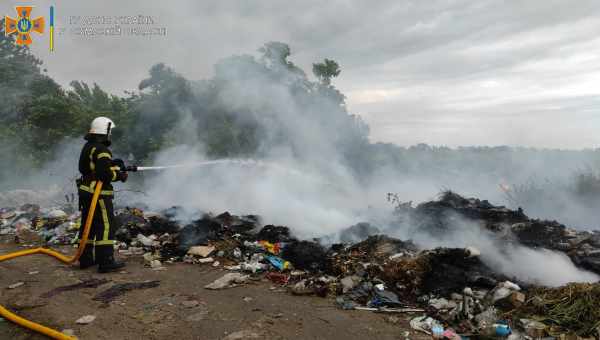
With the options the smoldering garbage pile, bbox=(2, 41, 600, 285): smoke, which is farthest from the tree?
the smoldering garbage pile

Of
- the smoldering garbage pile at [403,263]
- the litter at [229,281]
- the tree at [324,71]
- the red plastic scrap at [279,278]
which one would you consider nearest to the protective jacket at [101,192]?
the smoldering garbage pile at [403,263]

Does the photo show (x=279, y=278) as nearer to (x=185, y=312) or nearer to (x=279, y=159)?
(x=185, y=312)

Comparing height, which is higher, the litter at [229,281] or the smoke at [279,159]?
the smoke at [279,159]

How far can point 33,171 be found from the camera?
47.1 feet

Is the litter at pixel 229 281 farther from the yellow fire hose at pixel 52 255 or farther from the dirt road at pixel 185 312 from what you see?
the yellow fire hose at pixel 52 255

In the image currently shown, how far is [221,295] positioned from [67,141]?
49.1 ft

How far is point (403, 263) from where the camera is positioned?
4.52 metres

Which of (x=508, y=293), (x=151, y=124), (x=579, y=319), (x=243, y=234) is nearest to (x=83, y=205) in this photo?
(x=243, y=234)

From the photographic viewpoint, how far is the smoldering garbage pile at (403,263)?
3.44m

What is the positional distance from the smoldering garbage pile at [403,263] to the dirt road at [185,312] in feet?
0.96

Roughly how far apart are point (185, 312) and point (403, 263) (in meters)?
2.56

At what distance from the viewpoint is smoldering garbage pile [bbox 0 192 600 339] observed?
11.3 feet

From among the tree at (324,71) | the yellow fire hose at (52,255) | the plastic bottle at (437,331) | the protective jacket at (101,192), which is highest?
the tree at (324,71)

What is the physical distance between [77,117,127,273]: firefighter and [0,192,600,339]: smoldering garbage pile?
0.72m
